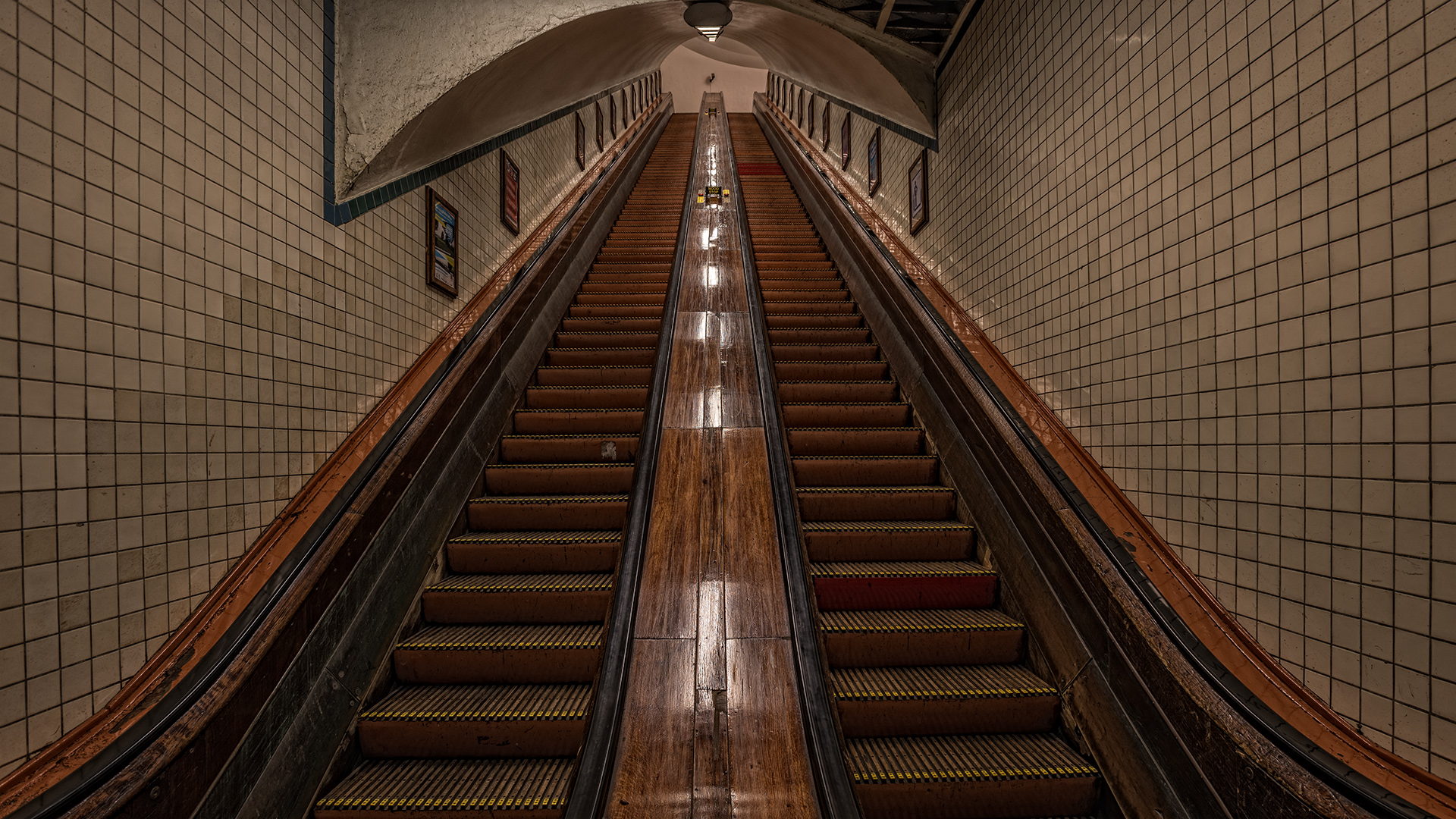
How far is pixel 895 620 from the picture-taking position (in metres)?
2.58

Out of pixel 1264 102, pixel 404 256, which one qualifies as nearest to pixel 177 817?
pixel 404 256

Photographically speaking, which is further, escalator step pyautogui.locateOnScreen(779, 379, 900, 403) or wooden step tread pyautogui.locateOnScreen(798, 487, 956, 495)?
escalator step pyautogui.locateOnScreen(779, 379, 900, 403)

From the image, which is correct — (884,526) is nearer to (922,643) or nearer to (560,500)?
(922,643)

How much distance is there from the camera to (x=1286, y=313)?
167 cm

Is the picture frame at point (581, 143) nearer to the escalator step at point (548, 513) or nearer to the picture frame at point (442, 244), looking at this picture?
the picture frame at point (442, 244)

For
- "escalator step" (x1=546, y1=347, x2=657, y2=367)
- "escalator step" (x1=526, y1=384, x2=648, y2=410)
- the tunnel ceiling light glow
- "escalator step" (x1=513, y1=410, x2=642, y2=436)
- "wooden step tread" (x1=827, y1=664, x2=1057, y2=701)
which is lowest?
"wooden step tread" (x1=827, y1=664, x2=1057, y2=701)

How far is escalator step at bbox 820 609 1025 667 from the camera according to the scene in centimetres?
250

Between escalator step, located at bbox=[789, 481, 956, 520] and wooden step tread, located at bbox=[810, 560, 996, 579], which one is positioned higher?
escalator step, located at bbox=[789, 481, 956, 520]

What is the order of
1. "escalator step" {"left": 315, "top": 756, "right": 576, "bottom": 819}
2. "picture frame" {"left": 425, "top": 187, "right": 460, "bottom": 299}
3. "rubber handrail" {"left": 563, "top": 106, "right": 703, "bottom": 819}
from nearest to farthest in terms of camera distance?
"rubber handrail" {"left": 563, "top": 106, "right": 703, "bottom": 819} → "escalator step" {"left": 315, "top": 756, "right": 576, "bottom": 819} → "picture frame" {"left": 425, "top": 187, "right": 460, "bottom": 299}

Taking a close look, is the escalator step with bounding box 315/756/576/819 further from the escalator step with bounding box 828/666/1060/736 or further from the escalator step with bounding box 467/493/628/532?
the escalator step with bounding box 467/493/628/532

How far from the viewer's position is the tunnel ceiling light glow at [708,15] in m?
4.32

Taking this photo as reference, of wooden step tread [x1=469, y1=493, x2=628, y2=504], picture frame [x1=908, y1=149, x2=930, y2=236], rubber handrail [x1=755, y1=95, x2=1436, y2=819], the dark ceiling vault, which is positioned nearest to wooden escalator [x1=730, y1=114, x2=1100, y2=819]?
rubber handrail [x1=755, y1=95, x2=1436, y2=819]

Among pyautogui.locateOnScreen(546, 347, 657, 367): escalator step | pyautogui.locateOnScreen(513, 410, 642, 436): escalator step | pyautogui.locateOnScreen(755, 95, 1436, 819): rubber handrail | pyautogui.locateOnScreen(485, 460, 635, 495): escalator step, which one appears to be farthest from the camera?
pyautogui.locateOnScreen(546, 347, 657, 367): escalator step

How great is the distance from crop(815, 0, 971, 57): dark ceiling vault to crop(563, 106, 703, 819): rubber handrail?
2542 mm
